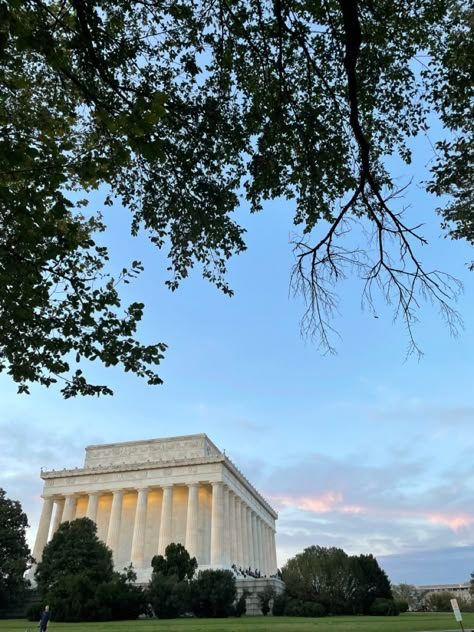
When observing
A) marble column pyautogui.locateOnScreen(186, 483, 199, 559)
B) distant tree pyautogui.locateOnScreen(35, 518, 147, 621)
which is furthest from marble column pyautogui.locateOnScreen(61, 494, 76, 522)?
distant tree pyautogui.locateOnScreen(35, 518, 147, 621)

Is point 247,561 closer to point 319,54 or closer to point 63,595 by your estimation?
point 63,595

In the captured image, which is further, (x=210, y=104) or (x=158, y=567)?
(x=158, y=567)

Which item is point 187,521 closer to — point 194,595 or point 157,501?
point 157,501

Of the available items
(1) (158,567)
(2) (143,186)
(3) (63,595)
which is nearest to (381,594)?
(1) (158,567)

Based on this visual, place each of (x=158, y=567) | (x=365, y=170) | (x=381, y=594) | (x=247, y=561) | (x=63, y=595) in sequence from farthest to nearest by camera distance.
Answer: (x=247, y=561) < (x=381, y=594) < (x=158, y=567) < (x=63, y=595) < (x=365, y=170)

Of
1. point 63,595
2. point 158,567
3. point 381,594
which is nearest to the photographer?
point 63,595

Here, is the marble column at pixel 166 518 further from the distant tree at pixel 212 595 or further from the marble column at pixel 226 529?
the distant tree at pixel 212 595

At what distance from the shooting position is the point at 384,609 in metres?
34.9

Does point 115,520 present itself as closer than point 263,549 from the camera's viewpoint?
Yes

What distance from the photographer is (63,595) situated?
31.3 meters

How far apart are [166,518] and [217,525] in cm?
662

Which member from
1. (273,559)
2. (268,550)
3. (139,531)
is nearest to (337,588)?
(139,531)

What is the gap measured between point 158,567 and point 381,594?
1731 centimetres

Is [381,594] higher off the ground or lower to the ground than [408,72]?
lower
